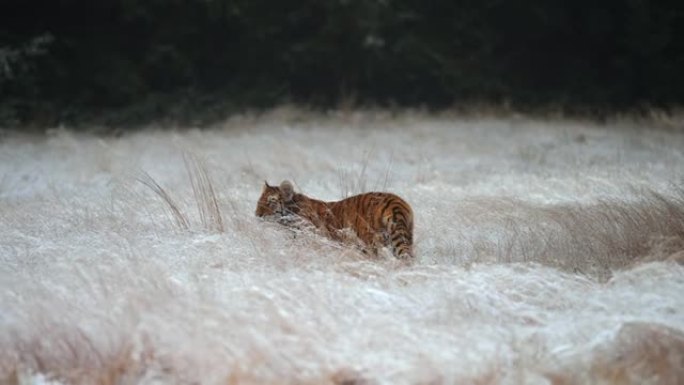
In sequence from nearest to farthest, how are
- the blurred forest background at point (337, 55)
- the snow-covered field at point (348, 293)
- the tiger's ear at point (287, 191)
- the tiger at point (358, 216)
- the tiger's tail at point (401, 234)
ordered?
1. the snow-covered field at point (348, 293)
2. the tiger's tail at point (401, 234)
3. the tiger at point (358, 216)
4. the tiger's ear at point (287, 191)
5. the blurred forest background at point (337, 55)

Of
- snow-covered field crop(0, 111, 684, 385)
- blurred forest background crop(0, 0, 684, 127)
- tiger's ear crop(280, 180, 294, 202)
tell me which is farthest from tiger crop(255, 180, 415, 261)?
blurred forest background crop(0, 0, 684, 127)

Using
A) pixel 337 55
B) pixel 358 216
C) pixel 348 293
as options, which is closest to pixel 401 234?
pixel 358 216

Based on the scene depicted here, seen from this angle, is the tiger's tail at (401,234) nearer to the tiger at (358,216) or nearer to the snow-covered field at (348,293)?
the tiger at (358,216)

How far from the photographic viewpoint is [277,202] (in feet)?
26.7

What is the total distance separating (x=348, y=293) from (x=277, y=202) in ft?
7.80

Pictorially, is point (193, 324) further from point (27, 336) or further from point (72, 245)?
point (72, 245)

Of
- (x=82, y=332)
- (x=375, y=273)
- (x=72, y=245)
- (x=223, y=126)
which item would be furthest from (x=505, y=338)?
(x=223, y=126)

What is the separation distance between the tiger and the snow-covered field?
9.8 inches

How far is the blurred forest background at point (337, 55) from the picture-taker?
831 inches

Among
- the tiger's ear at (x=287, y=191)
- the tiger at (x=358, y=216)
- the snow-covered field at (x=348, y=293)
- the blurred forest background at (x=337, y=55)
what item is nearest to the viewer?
the snow-covered field at (x=348, y=293)

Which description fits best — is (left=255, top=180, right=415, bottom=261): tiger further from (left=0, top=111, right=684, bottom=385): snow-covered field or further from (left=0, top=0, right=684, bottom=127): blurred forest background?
(left=0, top=0, right=684, bottom=127): blurred forest background

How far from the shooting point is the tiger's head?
8039 mm

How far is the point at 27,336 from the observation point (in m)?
5.39

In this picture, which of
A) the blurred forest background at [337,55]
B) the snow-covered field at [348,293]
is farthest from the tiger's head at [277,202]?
the blurred forest background at [337,55]
